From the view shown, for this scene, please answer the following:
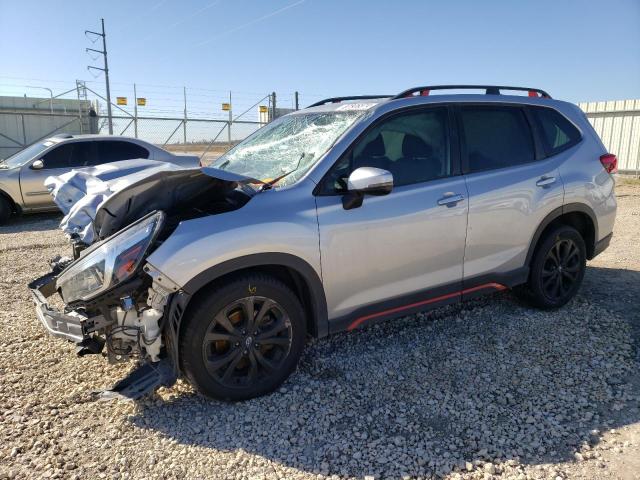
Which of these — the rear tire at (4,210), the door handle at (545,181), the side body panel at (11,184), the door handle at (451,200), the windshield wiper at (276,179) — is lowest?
the rear tire at (4,210)

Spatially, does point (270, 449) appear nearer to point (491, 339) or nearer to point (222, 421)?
point (222, 421)

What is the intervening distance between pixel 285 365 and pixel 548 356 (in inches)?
78.4

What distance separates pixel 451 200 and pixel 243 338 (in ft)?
5.88

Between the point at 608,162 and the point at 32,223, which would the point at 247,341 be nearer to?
the point at 608,162

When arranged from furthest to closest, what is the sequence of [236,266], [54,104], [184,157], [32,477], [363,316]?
[54,104], [184,157], [363,316], [236,266], [32,477]

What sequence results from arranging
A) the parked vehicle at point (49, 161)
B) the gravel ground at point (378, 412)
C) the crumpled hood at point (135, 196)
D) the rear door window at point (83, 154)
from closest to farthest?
the gravel ground at point (378, 412), the crumpled hood at point (135, 196), the parked vehicle at point (49, 161), the rear door window at point (83, 154)

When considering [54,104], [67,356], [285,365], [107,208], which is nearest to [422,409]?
[285,365]

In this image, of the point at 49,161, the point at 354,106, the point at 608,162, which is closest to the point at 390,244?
the point at 354,106

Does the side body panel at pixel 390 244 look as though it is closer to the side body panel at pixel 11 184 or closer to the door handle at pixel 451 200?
the door handle at pixel 451 200

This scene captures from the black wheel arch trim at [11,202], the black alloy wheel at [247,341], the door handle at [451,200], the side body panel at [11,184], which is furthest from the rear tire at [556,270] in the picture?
the black wheel arch trim at [11,202]

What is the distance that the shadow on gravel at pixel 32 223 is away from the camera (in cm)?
893

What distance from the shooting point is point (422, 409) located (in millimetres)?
3113

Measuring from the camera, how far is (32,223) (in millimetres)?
9508

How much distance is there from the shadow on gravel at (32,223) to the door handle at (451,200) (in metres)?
7.68
